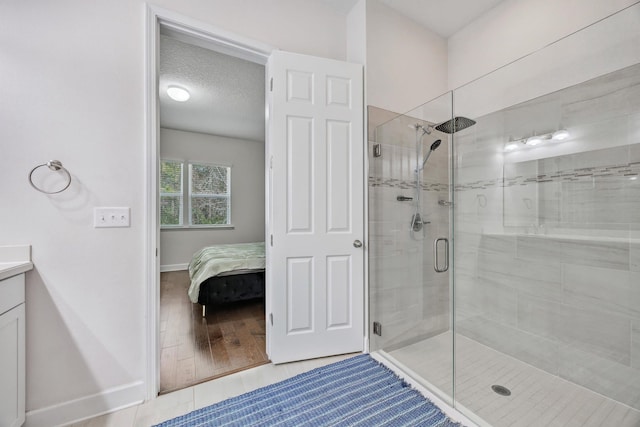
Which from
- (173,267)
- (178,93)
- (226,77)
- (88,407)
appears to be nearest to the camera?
(88,407)

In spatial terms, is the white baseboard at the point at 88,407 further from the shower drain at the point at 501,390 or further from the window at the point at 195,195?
the window at the point at 195,195

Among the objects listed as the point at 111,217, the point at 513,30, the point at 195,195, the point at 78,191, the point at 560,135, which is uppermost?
the point at 513,30

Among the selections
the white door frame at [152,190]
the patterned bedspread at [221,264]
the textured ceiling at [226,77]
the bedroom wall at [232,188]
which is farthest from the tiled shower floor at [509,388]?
the bedroom wall at [232,188]

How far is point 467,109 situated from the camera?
213 cm

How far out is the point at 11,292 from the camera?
48.7 inches

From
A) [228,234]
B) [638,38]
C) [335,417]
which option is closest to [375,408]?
[335,417]

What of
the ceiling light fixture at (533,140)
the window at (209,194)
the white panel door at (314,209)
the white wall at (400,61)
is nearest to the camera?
the ceiling light fixture at (533,140)

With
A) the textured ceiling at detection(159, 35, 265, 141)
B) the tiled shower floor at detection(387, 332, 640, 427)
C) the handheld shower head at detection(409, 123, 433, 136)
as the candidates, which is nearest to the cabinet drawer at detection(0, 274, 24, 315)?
the textured ceiling at detection(159, 35, 265, 141)

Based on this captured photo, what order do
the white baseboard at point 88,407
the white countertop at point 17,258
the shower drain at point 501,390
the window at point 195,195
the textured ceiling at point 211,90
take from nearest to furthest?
1. the white countertop at point 17,258
2. the white baseboard at point 88,407
3. the shower drain at point 501,390
4. the textured ceiling at point 211,90
5. the window at point 195,195

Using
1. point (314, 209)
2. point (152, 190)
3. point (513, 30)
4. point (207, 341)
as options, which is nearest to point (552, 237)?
point (314, 209)

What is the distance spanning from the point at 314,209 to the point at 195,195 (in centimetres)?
417

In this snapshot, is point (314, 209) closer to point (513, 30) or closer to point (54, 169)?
point (54, 169)

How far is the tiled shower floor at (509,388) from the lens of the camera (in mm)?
1431

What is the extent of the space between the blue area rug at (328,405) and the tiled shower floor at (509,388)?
0.21 m
